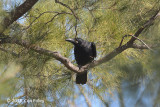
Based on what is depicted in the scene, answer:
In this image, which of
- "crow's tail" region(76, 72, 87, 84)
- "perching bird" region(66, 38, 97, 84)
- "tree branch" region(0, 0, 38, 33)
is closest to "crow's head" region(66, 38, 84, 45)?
"perching bird" region(66, 38, 97, 84)

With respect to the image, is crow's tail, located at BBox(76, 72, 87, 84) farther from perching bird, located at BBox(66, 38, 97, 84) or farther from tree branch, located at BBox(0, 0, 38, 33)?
tree branch, located at BBox(0, 0, 38, 33)

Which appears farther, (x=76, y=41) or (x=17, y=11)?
(x=76, y=41)

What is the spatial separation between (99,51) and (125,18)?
2.59 ft

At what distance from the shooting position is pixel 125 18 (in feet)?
6.88

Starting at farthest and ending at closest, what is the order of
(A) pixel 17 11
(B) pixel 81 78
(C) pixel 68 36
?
(C) pixel 68 36
(B) pixel 81 78
(A) pixel 17 11

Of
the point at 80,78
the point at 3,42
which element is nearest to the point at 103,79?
the point at 80,78

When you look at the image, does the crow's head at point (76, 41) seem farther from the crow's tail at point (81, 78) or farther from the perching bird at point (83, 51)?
the crow's tail at point (81, 78)

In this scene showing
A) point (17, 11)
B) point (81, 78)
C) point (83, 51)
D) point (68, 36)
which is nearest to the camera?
point (17, 11)

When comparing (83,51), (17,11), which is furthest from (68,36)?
(17,11)

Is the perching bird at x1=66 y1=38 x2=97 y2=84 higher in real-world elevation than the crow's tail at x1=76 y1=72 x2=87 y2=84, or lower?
higher

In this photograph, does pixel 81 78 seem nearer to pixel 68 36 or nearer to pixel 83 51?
pixel 68 36

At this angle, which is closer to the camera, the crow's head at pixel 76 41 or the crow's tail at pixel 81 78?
the crow's tail at pixel 81 78

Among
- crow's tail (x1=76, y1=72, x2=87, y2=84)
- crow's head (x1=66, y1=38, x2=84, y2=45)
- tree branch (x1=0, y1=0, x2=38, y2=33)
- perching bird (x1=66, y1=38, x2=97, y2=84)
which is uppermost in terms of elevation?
tree branch (x1=0, y1=0, x2=38, y2=33)

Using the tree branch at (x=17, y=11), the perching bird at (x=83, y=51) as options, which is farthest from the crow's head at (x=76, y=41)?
the tree branch at (x=17, y=11)
